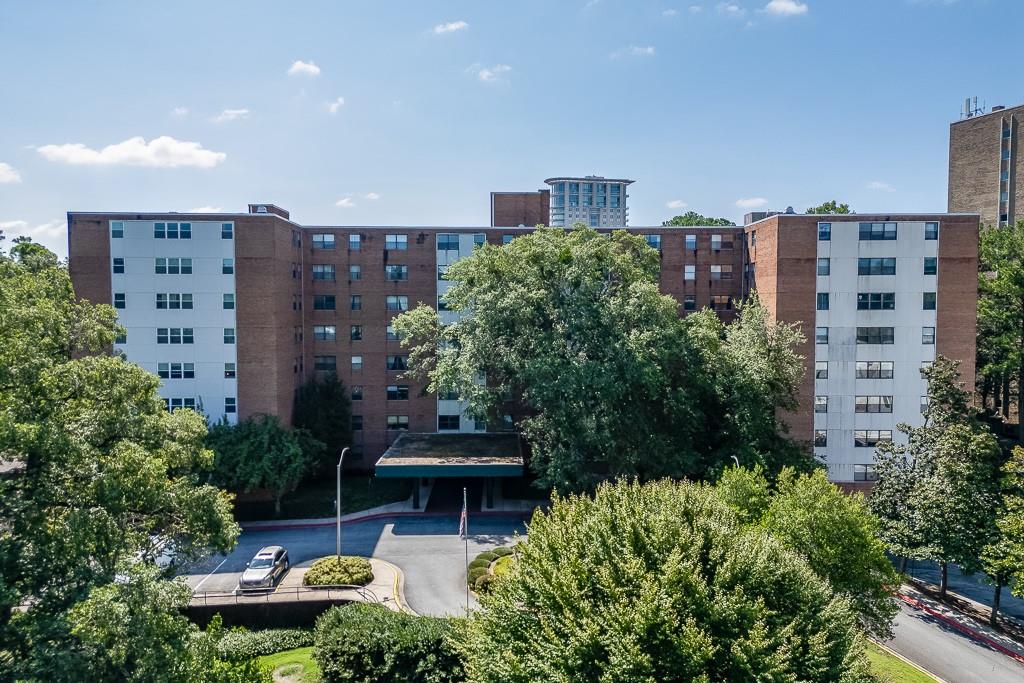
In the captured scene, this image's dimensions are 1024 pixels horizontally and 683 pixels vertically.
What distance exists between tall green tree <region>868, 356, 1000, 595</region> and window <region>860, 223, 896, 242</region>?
12.4m

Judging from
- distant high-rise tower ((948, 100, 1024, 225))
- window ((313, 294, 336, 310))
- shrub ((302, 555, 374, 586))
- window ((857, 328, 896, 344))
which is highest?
distant high-rise tower ((948, 100, 1024, 225))

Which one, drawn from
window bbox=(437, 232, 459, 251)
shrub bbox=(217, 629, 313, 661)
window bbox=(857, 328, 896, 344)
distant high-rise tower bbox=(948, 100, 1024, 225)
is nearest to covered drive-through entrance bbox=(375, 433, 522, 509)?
shrub bbox=(217, 629, 313, 661)

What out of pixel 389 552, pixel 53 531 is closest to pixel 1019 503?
pixel 389 552

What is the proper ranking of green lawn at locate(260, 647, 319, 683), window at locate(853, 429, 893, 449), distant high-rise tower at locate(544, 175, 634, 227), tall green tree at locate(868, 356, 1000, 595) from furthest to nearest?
1. distant high-rise tower at locate(544, 175, 634, 227)
2. window at locate(853, 429, 893, 449)
3. tall green tree at locate(868, 356, 1000, 595)
4. green lawn at locate(260, 647, 319, 683)

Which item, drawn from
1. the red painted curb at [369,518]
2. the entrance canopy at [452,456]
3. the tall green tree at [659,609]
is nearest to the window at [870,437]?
the red painted curb at [369,518]

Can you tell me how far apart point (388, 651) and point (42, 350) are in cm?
A: 1428

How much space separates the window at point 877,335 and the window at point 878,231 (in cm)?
599

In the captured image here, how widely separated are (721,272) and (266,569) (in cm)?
3918

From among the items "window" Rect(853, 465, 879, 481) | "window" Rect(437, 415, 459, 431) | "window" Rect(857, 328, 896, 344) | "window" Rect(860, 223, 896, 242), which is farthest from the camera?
"window" Rect(437, 415, 459, 431)

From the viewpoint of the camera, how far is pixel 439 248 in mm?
53719

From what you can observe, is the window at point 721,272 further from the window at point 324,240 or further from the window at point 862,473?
the window at point 324,240

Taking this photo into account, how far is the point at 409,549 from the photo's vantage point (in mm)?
39281

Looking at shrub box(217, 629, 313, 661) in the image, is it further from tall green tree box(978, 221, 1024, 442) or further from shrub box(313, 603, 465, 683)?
tall green tree box(978, 221, 1024, 442)

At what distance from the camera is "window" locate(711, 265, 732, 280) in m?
55.0
